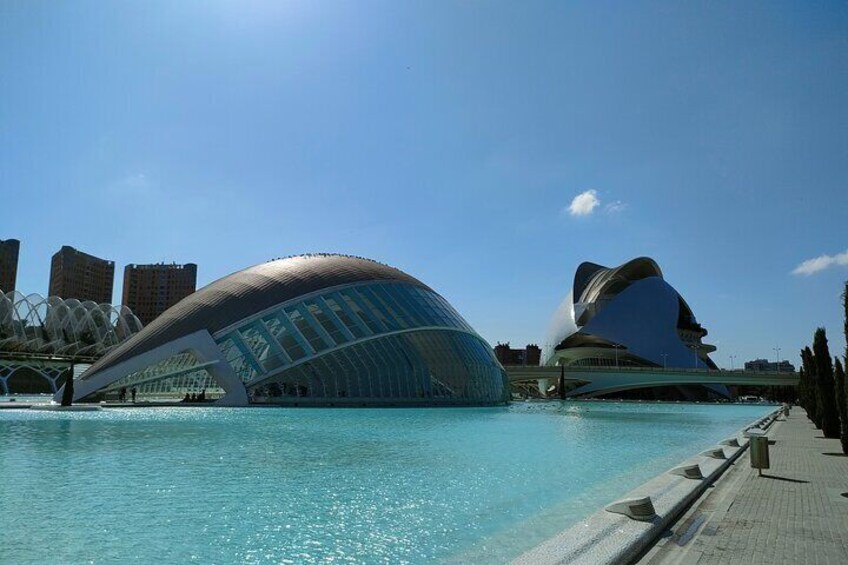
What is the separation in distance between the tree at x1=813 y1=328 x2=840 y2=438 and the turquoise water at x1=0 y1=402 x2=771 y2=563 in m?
8.31

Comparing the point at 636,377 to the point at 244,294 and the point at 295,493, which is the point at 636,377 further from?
the point at 295,493

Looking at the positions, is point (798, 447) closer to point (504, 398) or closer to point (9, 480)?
point (9, 480)

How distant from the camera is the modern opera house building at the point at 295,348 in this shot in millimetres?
34781

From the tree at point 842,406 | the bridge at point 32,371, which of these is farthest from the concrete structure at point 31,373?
the tree at point 842,406

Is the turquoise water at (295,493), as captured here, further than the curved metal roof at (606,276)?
No

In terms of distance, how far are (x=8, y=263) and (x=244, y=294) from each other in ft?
374

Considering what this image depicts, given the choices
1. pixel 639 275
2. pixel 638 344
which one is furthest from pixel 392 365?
pixel 639 275

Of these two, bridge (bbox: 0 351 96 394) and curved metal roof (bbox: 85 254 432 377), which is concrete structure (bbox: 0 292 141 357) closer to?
bridge (bbox: 0 351 96 394)

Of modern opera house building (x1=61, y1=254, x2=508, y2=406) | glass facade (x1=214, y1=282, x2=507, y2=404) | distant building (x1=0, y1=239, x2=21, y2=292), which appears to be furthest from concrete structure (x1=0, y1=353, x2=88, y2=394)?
distant building (x1=0, y1=239, x2=21, y2=292)

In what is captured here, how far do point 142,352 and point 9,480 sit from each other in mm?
27478

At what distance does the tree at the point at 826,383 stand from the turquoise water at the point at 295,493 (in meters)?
8.31

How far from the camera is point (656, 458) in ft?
49.2

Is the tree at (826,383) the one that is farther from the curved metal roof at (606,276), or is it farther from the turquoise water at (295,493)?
the curved metal roof at (606,276)

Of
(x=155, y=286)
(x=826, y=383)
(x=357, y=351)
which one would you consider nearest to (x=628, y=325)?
(x=357, y=351)
